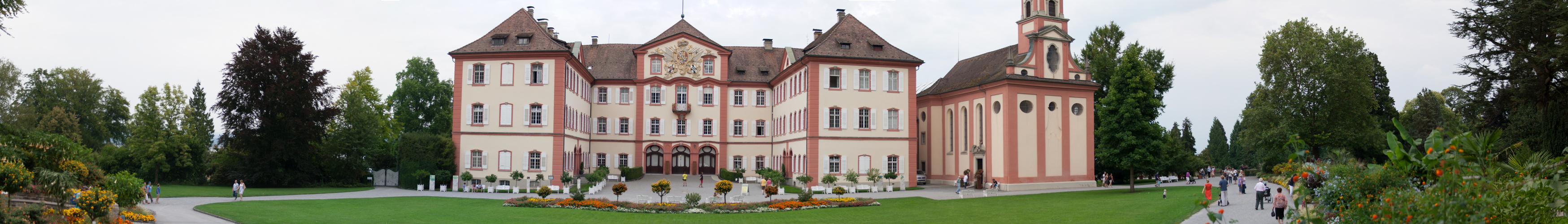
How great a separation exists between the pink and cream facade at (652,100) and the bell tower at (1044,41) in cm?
498

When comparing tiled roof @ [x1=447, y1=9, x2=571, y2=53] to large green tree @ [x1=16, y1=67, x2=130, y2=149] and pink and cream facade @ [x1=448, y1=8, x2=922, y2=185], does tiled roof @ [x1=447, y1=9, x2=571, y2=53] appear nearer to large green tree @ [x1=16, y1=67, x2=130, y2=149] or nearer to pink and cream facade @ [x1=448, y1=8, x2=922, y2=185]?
pink and cream facade @ [x1=448, y1=8, x2=922, y2=185]

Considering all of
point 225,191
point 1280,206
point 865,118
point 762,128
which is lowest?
point 225,191

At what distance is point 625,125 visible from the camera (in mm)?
50594

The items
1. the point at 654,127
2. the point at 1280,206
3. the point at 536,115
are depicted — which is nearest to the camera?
the point at 1280,206

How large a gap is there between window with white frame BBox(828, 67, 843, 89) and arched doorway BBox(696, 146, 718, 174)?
39.6ft

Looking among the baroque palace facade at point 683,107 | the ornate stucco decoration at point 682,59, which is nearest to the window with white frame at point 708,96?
the baroque palace facade at point 683,107

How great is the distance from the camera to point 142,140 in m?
44.9

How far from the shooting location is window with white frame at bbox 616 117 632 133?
5041 centimetres

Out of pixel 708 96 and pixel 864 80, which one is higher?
pixel 864 80

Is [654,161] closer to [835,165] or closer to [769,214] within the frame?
[835,165]

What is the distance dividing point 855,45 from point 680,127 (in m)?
13.2

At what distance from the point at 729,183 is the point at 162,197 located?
21.2m

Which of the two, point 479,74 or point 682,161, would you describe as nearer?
point 479,74

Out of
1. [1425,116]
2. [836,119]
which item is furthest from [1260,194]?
[1425,116]
